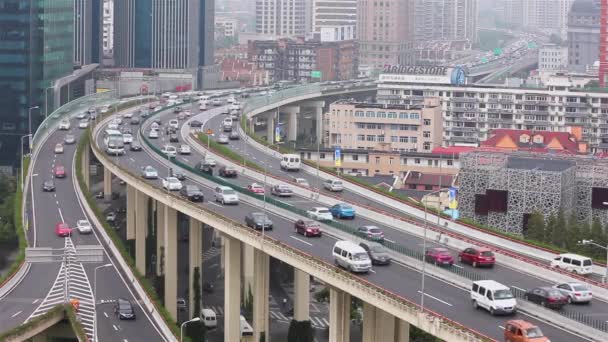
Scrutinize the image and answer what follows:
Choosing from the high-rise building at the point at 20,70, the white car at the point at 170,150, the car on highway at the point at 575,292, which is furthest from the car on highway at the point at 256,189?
the high-rise building at the point at 20,70

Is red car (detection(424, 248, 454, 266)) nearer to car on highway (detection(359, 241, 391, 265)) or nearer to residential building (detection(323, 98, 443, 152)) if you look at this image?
car on highway (detection(359, 241, 391, 265))

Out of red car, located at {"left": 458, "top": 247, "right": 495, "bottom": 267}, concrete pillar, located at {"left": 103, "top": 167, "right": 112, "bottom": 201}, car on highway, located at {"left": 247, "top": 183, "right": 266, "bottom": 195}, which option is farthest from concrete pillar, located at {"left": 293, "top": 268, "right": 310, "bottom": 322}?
concrete pillar, located at {"left": 103, "top": 167, "right": 112, "bottom": 201}

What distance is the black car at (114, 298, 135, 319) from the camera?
61.5 metres

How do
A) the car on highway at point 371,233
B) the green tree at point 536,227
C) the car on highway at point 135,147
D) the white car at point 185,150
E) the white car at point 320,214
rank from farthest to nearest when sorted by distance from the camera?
the car on highway at point 135,147, the white car at point 185,150, the green tree at point 536,227, the white car at point 320,214, the car on highway at point 371,233

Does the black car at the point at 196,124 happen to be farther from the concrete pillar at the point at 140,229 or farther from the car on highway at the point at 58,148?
the concrete pillar at the point at 140,229

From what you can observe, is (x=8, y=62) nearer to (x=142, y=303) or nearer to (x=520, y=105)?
(x=520, y=105)

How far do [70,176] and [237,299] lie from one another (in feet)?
121

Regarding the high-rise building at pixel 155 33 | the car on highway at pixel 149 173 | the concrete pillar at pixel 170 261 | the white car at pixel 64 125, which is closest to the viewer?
the concrete pillar at pixel 170 261

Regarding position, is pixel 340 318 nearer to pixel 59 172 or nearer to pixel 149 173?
pixel 149 173

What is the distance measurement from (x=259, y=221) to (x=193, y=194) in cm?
1136

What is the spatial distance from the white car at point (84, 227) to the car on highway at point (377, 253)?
96.0 ft

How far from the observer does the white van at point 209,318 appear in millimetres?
68438

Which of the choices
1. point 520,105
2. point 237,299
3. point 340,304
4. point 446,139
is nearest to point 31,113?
point 446,139

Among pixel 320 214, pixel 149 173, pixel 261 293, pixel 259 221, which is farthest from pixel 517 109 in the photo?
pixel 259 221
